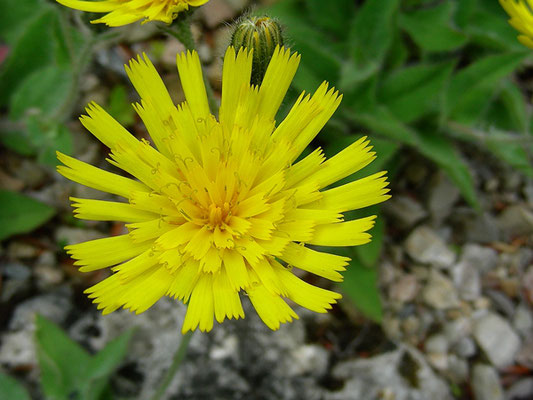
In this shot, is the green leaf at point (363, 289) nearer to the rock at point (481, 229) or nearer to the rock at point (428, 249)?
the rock at point (428, 249)

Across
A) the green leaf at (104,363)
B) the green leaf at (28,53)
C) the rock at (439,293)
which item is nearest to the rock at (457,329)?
the rock at (439,293)

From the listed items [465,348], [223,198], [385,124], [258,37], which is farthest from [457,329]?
[258,37]

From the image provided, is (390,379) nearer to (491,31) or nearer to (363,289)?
(363,289)

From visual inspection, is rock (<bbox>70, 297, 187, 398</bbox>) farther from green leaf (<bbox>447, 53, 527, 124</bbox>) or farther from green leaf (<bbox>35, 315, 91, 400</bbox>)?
green leaf (<bbox>447, 53, 527, 124</bbox>)

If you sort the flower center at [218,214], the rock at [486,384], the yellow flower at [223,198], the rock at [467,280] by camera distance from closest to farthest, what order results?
the yellow flower at [223,198] → the flower center at [218,214] → the rock at [486,384] → the rock at [467,280]

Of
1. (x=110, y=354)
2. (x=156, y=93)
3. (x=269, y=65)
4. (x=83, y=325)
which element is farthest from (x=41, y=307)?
(x=269, y=65)

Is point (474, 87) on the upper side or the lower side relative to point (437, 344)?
upper

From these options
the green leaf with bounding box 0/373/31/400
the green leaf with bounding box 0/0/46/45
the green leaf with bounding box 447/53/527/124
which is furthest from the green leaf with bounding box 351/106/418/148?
the green leaf with bounding box 0/373/31/400
